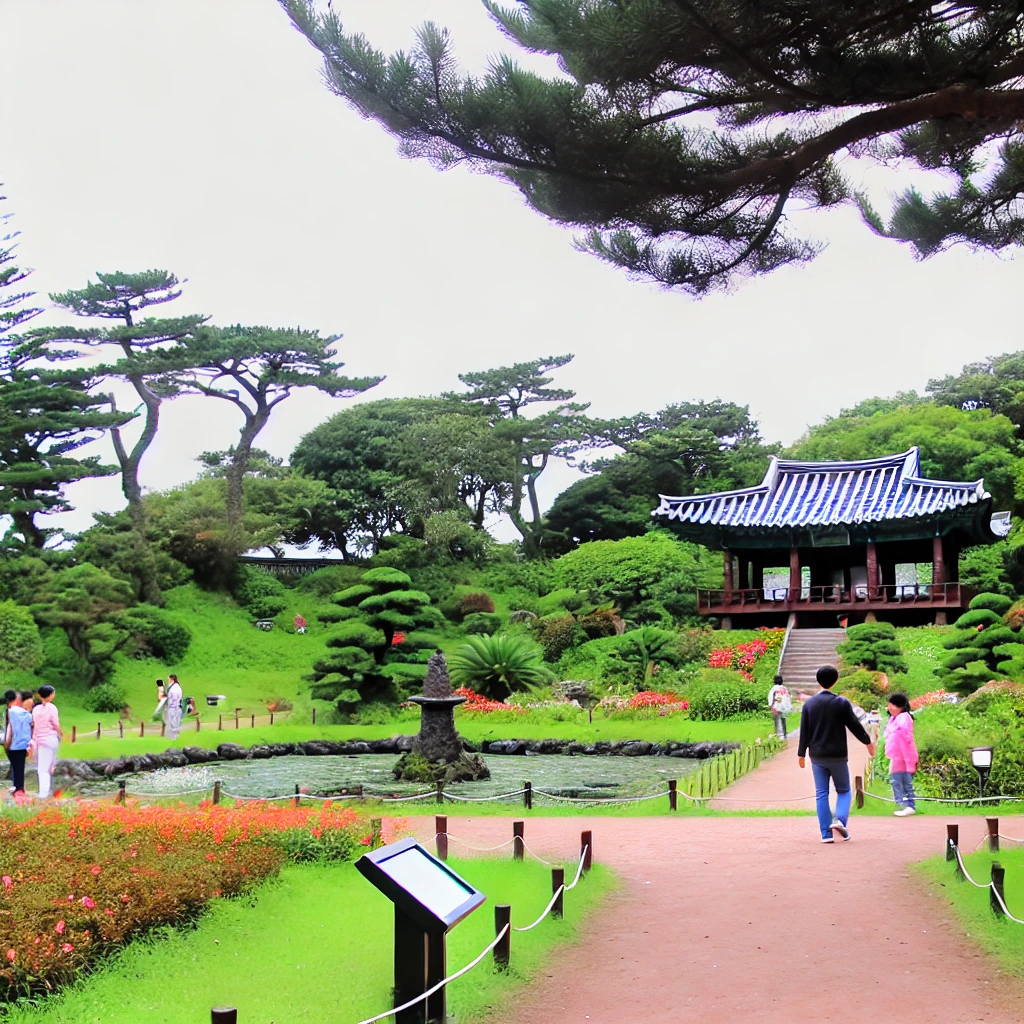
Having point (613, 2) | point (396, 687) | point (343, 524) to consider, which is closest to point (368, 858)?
point (613, 2)

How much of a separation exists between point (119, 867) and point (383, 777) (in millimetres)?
10218

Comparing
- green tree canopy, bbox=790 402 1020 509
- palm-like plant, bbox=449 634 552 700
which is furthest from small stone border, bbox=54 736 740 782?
green tree canopy, bbox=790 402 1020 509

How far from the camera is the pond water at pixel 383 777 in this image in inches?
609

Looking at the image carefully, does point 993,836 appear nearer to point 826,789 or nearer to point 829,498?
point 826,789

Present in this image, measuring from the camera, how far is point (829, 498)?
117ft

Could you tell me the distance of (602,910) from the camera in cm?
766

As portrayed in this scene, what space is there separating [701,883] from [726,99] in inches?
228

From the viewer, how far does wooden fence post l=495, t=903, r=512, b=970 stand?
19.9 feet

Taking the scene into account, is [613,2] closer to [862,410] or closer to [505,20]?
[505,20]

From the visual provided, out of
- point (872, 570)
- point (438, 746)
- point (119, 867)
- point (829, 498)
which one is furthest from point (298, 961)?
point (829, 498)

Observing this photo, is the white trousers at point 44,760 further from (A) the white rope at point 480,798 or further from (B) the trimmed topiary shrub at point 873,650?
(B) the trimmed topiary shrub at point 873,650

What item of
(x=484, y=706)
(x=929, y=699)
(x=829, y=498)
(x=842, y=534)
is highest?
(x=829, y=498)

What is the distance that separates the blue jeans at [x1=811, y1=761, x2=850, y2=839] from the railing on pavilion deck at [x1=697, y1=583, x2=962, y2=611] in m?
24.4

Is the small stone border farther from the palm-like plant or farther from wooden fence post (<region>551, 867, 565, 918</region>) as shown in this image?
wooden fence post (<region>551, 867, 565, 918</region>)
